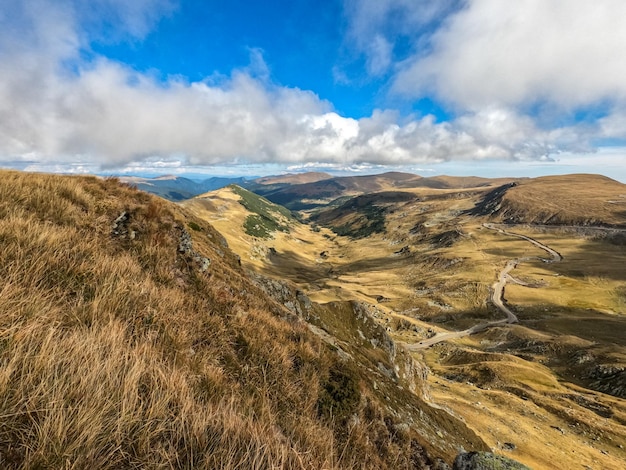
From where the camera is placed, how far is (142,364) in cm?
427

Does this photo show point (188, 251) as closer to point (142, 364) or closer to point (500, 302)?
point (142, 364)

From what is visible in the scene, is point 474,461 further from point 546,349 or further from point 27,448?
point 546,349

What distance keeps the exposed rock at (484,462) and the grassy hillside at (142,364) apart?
189 centimetres

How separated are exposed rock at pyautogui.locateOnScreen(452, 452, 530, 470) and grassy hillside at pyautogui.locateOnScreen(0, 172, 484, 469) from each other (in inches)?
74.4

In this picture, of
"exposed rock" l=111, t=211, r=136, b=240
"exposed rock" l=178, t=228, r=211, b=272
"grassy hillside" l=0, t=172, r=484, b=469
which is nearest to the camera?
"grassy hillside" l=0, t=172, r=484, b=469

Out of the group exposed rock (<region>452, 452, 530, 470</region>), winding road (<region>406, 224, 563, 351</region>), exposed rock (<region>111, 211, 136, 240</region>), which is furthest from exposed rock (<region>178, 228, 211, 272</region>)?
winding road (<region>406, 224, 563, 351</region>)

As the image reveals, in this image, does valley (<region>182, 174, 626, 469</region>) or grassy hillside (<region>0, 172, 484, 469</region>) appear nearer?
grassy hillside (<region>0, 172, 484, 469</region>)

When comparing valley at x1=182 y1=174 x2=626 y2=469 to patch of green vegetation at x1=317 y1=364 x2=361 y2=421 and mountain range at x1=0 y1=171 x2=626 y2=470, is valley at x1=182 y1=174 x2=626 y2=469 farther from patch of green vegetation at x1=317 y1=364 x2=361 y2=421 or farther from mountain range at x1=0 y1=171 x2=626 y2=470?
patch of green vegetation at x1=317 y1=364 x2=361 y2=421

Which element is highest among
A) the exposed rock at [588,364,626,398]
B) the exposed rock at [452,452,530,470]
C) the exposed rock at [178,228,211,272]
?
the exposed rock at [178,228,211,272]

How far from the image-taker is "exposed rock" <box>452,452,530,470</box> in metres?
10.3

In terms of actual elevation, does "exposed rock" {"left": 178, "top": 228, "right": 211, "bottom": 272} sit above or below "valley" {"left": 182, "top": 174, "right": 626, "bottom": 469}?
above

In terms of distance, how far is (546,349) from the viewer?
7756 cm

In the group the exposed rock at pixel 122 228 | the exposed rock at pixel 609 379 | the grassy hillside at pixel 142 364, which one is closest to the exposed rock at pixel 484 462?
the grassy hillside at pixel 142 364

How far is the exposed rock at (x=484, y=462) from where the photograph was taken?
33.9 ft
